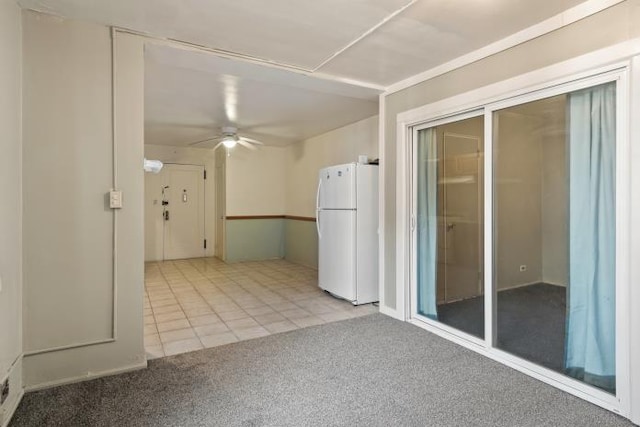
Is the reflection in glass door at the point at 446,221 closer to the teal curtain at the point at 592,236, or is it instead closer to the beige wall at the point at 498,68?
the beige wall at the point at 498,68

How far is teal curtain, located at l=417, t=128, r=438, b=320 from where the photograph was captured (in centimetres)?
322

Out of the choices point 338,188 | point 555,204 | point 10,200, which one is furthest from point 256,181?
point 555,204

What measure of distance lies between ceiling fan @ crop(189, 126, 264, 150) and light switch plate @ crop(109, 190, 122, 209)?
3.22m

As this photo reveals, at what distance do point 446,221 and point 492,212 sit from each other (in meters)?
0.73

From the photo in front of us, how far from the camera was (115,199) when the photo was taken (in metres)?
2.27

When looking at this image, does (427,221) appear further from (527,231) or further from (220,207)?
(220,207)

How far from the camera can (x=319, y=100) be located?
4.04 metres

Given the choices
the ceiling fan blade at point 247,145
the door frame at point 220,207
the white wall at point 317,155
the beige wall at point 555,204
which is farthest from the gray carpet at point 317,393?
the ceiling fan blade at point 247,145

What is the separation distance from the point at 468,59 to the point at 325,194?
224 centimetres

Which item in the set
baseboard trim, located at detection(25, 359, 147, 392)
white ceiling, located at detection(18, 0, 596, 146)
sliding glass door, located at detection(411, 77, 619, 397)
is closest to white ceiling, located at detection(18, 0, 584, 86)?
white ceiling, located at detection(18, 0, 596, 146)

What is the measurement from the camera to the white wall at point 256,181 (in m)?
6.73

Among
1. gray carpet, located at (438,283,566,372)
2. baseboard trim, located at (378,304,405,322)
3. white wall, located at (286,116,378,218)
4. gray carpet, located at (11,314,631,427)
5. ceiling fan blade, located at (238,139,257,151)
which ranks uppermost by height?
ceiling fan blade, located at (238,139,257,151)

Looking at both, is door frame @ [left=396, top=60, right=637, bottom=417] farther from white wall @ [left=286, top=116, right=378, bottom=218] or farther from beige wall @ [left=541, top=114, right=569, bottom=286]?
white wall @ [left=286, top=116, right=378, bottom=218]

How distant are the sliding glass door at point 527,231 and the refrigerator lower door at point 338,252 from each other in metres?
0.83
